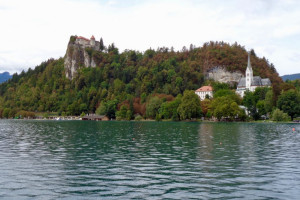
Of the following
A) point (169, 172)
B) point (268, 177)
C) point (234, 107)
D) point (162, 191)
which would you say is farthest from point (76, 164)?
point (234, 107)

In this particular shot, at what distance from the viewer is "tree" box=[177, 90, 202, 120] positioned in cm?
14012

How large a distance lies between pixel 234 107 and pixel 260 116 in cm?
1572

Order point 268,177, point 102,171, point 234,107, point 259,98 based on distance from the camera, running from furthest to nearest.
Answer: point 259,98, point 234,107, point 102,171, point 268,177

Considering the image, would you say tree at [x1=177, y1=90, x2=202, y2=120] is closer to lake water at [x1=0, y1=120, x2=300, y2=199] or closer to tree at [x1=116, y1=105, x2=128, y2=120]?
tree at [x1=116, y1=105, x2=128, y2=120]

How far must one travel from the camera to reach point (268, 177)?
22438mm

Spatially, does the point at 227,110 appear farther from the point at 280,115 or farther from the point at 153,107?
the point at 153,107

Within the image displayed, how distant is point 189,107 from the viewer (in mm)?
140125

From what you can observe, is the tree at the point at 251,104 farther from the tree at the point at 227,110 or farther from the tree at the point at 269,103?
the tree at the point at 269,103

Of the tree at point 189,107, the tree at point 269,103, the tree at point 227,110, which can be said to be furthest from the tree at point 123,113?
the tree at point 269,103

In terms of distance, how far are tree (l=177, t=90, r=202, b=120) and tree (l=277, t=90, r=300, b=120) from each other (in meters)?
34.7

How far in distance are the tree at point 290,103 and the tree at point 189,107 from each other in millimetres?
34660

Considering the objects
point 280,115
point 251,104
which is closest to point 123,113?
point 251,104

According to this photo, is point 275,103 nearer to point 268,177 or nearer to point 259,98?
point 259,98

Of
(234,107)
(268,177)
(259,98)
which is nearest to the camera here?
(268,177)
